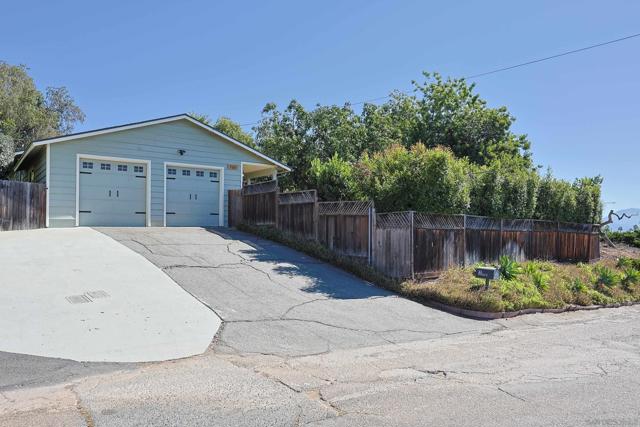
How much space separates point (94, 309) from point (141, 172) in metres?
10.6

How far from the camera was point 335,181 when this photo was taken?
46.5 feet

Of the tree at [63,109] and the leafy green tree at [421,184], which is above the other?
the tree at [63,109]

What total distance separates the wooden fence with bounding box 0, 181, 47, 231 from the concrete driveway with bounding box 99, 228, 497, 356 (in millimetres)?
3225

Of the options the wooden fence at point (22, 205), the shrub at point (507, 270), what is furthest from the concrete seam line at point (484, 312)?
the wooden fence at point (22, 205)

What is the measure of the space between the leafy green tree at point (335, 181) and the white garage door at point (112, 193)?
702 centimetres

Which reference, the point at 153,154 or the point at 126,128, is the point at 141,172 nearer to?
the point at 153,154

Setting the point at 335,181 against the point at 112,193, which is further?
the point at 112,193

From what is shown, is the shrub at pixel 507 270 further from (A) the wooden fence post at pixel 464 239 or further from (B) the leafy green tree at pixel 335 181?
(B) the leafy green tree at pixel 335 181

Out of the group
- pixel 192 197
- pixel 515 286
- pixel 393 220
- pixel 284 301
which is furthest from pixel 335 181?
pixel 192 197

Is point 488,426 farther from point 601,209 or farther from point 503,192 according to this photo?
point 601,209

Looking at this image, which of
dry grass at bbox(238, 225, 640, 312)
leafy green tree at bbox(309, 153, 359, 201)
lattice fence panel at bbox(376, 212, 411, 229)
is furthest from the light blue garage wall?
lattice fence panel at bbox(376, 212, 411, 229)

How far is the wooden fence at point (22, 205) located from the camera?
1487cm

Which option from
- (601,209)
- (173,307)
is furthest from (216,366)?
(601,209)

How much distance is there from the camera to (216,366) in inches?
229
